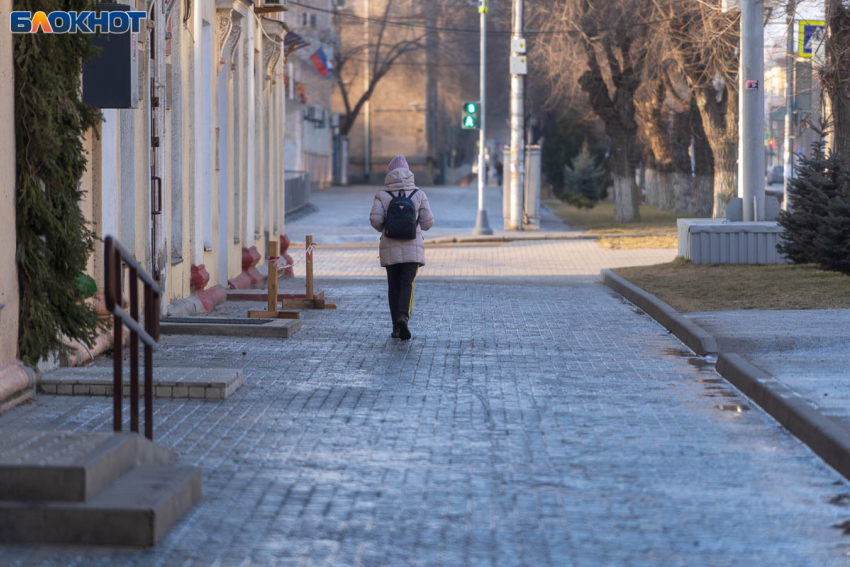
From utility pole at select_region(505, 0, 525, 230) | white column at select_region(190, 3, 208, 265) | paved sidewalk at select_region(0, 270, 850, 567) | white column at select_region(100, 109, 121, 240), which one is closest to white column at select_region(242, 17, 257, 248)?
white column at select_region(190, 3, 208, 265)

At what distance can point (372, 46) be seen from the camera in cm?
7475

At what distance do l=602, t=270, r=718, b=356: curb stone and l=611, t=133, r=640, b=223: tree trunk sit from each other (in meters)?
20.8

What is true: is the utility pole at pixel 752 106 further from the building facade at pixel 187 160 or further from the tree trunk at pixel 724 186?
the tree trunk at pixel 724 186

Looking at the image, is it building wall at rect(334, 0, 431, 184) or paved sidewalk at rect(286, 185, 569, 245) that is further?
building wall at rect(334, 0, 431, 184)

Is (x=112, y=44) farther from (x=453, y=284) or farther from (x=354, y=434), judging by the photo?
(x=453, y=284)

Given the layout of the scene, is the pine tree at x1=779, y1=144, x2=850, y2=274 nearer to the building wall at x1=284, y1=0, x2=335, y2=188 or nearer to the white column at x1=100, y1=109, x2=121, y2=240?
the white column at x1=100, y1=109, x2=121, y2=240

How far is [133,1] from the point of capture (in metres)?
11.5

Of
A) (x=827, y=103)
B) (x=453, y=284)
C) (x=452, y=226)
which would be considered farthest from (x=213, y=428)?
(x=452, y=226)

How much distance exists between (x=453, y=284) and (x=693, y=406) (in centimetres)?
1125

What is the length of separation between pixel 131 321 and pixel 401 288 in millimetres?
6136

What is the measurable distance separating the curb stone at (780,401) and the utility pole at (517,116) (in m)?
22.3

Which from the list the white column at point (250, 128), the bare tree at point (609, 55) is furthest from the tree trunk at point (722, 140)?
the white column at point (250, 128)

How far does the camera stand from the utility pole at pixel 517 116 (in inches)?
1355

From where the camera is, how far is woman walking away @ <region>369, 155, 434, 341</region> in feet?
39.4
